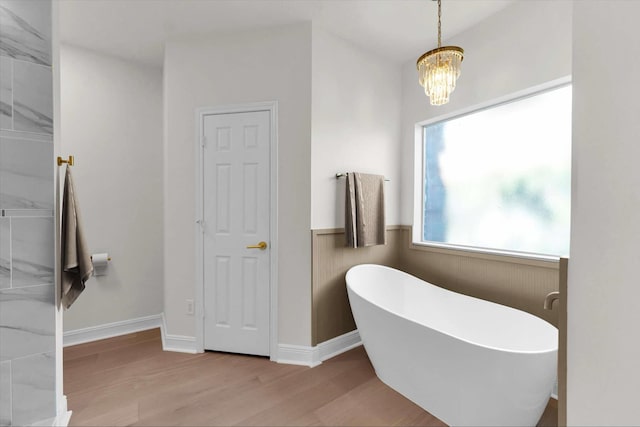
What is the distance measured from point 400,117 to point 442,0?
1.06m

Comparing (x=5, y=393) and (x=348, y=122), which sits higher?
(x=348, y=122)

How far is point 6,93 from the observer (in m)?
1.35

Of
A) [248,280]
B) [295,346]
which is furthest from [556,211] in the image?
[248,280]

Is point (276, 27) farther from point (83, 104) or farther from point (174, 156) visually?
point (83, 104)

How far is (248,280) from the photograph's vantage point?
7.95 feet

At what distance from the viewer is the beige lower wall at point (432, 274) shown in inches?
77.9

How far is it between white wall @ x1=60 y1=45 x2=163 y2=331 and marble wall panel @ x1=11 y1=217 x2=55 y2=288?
1427mm

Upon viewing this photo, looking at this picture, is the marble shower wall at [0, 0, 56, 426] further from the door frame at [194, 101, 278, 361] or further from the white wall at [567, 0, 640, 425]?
the white wall at [567, 0, 640, 425]

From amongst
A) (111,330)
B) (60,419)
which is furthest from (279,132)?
(111,330)

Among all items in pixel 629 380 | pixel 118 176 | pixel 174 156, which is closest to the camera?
pixel 629 380

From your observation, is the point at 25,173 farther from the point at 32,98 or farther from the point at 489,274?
the point at 489,274

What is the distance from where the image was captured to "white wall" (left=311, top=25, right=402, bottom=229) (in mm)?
2375

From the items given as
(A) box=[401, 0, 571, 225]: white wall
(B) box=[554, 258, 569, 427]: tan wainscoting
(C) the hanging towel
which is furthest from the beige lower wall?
(B) box=[554, 258, 569, 427]: tan wainscoting

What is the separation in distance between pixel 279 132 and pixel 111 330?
8.24 ft
